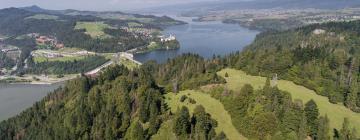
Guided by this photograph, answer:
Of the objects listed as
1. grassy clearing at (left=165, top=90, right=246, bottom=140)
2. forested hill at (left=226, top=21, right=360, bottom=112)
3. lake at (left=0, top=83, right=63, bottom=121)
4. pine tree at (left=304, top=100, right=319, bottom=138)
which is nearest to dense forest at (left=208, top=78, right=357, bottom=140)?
pine tree at (left=304, top=100, right=319, bottom=138)

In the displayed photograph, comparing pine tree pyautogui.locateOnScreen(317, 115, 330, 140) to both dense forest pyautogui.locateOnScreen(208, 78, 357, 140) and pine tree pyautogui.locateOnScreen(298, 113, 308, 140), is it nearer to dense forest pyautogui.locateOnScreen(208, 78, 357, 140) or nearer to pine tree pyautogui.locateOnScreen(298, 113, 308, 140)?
dense forest pyautogui.locateOnScreen(208, 78, 357, 140)

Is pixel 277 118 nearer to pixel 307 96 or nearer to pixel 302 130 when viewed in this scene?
pixel 302 130

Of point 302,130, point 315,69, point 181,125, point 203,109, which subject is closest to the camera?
point 302,130

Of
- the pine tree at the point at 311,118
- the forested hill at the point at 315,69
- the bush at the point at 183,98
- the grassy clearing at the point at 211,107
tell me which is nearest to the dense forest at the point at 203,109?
the forested hill at the point at 315,69

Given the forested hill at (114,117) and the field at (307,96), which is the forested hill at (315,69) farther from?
the forested hill at (114,117)

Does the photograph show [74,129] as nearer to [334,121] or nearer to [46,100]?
[46,100]

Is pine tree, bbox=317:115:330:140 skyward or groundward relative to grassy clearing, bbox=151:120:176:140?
skyward

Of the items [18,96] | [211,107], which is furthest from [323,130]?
[18,96]
